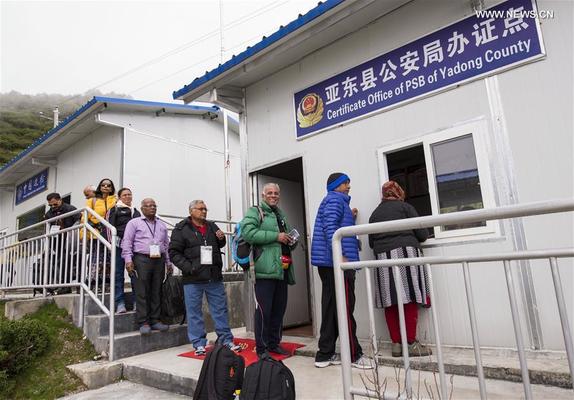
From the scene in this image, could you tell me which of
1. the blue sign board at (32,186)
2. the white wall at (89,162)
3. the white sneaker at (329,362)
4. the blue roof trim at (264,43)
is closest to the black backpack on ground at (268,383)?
the white sneaker at (329,362)

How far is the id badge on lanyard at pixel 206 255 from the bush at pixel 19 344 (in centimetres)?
213

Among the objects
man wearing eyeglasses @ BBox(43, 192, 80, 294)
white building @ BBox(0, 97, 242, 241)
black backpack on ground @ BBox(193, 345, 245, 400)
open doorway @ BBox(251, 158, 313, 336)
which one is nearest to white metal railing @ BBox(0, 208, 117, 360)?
man wearing eyeglasses @ BBox(43, 192, 80, 294)

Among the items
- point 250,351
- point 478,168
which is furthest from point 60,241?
point 478,168

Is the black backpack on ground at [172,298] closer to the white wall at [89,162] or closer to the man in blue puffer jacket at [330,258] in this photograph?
the man in blue puffer jacket at [330,258]

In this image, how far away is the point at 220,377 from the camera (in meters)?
2.87

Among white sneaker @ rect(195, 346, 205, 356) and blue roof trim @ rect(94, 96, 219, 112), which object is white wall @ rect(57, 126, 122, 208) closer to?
blue roof trim @ rect(94, 96, 219, 112)

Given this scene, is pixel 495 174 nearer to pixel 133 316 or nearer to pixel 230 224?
pixel 133 316

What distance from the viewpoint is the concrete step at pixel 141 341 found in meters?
4.45

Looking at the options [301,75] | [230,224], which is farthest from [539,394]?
[230,224]

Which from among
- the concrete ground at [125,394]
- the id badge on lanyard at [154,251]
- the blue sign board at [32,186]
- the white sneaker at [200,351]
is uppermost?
the blue sign board at [32,186]

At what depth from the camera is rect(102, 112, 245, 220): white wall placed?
26.8 ft

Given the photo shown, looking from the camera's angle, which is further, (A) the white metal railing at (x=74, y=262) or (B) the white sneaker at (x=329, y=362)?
(A) the white metal railing at (x=74, y=262)

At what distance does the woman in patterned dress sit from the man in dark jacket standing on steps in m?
1.78

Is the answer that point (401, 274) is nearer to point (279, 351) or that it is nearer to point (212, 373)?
point (279, 351)
